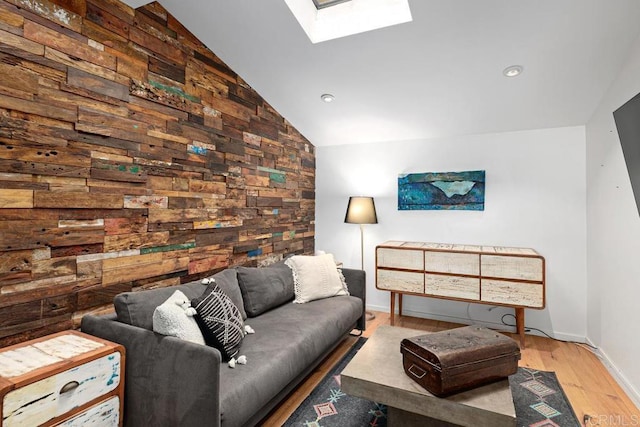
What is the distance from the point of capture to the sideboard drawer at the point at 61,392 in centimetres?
120

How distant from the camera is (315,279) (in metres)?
2.92

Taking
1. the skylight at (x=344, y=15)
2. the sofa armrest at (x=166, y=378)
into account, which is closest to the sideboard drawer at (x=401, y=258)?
the skylight at (x=344, y=15)

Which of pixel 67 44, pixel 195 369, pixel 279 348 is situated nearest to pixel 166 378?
pixel 195 369

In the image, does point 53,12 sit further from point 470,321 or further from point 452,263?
point 470,321

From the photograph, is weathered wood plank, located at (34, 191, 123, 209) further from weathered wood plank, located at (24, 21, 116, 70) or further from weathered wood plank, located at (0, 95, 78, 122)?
weathered wood plank, located at (24, 21, 116, 70)

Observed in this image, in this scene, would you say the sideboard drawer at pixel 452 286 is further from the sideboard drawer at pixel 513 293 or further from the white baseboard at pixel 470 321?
the white baseboard at pixel 470 321

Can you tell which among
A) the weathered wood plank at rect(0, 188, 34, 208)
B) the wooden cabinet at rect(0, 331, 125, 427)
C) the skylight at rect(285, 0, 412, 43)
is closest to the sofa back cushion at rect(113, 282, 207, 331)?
the wooden cabinet at rect(0, 331, 125, 427)

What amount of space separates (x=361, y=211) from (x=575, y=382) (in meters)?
2.30

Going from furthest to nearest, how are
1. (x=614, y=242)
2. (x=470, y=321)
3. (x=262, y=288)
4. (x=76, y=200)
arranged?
(x=470, y=321)
(x=262, y=288)
(x=614, y=242)
(x=76, y=200)

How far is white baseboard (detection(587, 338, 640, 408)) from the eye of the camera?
209 cm

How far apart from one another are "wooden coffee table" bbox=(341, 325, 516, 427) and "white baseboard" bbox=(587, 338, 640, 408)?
1.23 meters

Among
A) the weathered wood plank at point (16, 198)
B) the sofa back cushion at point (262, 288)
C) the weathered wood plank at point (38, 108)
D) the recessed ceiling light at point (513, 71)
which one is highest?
the recessed ceiling light at point (513, 71)

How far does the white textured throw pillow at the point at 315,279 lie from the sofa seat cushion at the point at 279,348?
0.08 m

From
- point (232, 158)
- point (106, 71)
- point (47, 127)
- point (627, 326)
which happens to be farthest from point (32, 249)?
point (627, 326)
